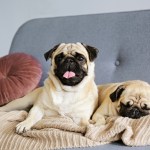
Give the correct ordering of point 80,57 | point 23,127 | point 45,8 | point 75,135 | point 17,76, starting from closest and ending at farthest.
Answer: point 75,135, point 23,127, point 80,57, point 17,76, point 45,8

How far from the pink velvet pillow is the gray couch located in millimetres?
134

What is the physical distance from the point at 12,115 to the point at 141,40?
0.72 m

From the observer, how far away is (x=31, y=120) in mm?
1281

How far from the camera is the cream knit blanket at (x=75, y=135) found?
1021 mm

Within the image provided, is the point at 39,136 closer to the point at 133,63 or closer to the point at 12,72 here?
the point at 12,72

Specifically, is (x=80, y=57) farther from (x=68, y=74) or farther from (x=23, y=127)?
(x=23, y=127)

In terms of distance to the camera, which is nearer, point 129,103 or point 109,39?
point 129,103

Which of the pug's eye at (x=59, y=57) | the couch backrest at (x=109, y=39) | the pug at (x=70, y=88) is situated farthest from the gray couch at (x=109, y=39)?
the pug's eye at (x=59, y=57)

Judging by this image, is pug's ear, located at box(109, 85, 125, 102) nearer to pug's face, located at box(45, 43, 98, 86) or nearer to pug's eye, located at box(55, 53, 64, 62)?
pug's face, located at box(45, 43, 98, 86)

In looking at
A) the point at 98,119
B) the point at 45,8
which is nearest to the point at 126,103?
the point at 98,119

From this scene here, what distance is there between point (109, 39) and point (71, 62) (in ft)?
1.49

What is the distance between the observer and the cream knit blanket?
3.35 feet

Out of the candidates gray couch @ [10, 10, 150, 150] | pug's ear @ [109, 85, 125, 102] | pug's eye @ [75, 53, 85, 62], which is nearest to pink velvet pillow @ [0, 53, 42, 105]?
gray couch @ [10, 10, 150, 150]

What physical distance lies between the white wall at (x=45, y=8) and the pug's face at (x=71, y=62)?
89 cm
